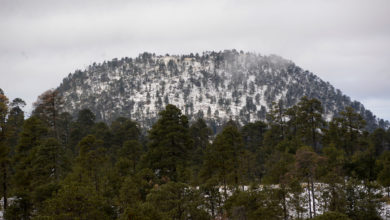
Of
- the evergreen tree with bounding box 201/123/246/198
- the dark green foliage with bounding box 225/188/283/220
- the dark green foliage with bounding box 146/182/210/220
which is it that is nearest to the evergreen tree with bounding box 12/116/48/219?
the dark green foliage with bounding box 146/182/210/220

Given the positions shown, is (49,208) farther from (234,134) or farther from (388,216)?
(388,216)

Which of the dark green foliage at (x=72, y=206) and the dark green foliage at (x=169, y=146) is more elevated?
the dark green foliage at (x=169, y=146)

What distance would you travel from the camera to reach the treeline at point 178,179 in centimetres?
2689

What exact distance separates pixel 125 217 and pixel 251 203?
12257 millimetres

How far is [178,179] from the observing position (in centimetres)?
3569

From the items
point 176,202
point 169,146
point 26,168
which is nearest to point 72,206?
point 176,202

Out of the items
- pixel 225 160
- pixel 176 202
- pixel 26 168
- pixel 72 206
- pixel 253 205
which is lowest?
pixel 253 205

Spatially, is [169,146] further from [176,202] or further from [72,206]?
[72,206]

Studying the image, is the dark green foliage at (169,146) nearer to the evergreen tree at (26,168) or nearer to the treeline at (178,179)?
the treeline at (178,179)

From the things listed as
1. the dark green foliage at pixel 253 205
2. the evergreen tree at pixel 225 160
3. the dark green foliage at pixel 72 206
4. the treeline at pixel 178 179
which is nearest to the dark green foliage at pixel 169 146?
the treeline at pixel 178 179

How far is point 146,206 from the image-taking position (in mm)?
23219

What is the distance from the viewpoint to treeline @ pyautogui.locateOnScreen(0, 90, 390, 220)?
26891 mm

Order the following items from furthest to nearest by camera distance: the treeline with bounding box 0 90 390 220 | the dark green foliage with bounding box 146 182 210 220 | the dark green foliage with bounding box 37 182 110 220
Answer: the treeline with bounding box 0 90 390 220 < the dark green foliage with bounding box 146 182 210 220 < the dark green foliage with bounding box 37 182 110 220

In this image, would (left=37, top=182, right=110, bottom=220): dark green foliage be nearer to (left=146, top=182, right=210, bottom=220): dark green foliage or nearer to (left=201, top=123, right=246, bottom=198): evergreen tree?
(left=146, top=182, right=210, bottom=220): dark green foliage
